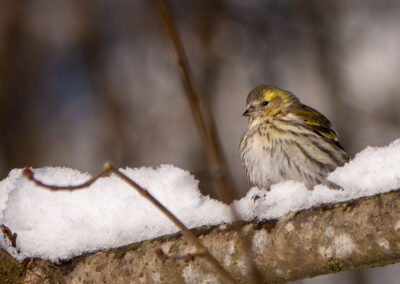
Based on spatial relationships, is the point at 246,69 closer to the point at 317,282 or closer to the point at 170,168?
the point at 317,282

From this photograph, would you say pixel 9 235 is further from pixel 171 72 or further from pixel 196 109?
pixel 171 72

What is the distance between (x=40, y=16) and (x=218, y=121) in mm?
3430

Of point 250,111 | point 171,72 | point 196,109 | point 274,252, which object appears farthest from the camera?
point 171,72

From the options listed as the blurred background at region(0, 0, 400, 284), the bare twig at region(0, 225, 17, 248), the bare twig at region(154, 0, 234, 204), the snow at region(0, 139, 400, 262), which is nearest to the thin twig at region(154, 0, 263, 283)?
the bare twig at region(154, 0, 234, 204)

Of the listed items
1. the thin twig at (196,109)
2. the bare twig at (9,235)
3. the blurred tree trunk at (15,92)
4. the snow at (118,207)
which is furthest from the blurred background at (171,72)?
the thin twig at (196,109)

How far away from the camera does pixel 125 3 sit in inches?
364

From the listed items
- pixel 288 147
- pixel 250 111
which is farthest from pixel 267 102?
pixel 288 147

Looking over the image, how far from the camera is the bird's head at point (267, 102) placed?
443cm

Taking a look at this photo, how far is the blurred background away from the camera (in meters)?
7.96

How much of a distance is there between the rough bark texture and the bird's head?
219 centimetres

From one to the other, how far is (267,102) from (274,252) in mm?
2523

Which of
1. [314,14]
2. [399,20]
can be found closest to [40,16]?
[314,14]

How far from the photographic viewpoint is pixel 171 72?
8.54 metres

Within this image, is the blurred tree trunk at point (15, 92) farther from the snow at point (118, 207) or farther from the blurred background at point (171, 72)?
the snow at point (118, 207)
